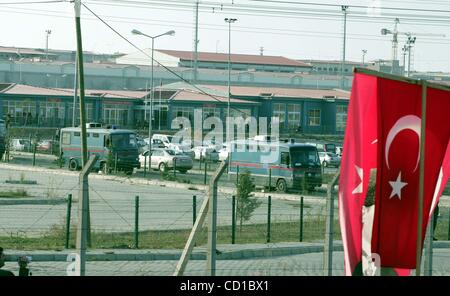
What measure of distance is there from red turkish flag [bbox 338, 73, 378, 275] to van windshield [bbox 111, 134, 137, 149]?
3915 centimetres

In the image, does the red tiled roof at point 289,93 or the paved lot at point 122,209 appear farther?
A: the red tiled roof at point 289,93

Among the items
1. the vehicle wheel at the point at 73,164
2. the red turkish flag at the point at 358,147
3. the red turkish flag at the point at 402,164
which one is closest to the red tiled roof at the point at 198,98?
the vehicle wheel at the point at 73,164

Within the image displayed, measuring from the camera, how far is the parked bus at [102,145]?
45.8 meters

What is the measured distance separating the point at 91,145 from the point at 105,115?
84.9 feet

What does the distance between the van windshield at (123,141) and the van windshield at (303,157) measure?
10257 millimetres

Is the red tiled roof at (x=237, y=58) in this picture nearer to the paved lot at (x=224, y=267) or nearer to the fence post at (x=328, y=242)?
the paved lot at (x=224, y=267)

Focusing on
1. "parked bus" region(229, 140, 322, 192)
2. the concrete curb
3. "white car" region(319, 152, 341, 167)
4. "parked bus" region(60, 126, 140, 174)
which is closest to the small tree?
the concrete curb

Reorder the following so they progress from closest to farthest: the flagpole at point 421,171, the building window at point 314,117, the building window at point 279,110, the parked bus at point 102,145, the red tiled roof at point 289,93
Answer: the flagpole at point 421,171, the parked bus at point 102,145, the red tiled roof at point 289,93, the building window at point 279,110, the building window at point 314,117

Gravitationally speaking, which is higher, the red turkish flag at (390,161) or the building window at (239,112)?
the red turkish flag at (390,161)

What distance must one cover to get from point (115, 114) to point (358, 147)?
67.5 meters

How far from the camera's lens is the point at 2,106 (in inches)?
2709

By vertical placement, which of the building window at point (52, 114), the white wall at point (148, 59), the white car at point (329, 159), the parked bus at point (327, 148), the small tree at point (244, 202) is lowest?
the white car at point (329, 159)

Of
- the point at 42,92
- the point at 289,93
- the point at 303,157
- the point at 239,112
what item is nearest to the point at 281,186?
the point at 303,157
